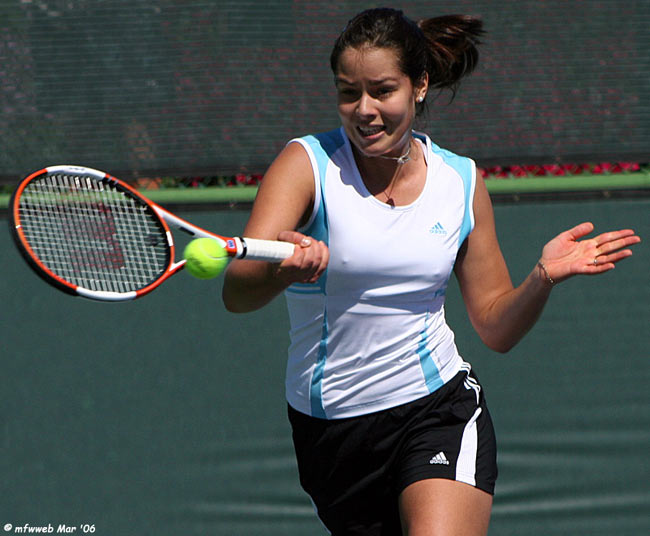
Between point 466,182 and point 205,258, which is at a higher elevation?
point 205,258

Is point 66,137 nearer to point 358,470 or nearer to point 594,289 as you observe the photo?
point 358,470

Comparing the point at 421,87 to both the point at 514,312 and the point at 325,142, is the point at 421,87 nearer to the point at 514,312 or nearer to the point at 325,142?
the point at 325,142

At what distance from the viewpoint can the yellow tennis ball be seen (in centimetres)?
181

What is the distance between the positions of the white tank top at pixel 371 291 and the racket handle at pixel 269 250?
0.32 metres

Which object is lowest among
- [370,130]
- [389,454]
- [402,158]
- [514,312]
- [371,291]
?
[389,454]

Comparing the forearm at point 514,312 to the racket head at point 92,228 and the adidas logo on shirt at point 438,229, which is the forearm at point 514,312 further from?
the racket head at point 92,228

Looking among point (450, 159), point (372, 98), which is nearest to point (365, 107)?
point (372, 98)

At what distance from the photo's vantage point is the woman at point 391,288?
214 centimetres

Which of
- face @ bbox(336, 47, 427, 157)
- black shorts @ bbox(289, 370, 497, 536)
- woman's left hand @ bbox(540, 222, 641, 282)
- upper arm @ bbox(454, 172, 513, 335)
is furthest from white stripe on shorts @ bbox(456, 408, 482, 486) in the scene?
face @ bbox(336, 47, 427, 157)

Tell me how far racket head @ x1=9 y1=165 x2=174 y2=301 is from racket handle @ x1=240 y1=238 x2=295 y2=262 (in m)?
0.29

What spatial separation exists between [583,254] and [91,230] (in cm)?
129

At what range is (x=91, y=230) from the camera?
8.26 feet

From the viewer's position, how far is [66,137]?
353 cm

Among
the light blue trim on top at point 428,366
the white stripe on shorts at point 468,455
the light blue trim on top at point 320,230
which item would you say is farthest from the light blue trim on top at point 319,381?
the white stripe on shorts at point 468,455
